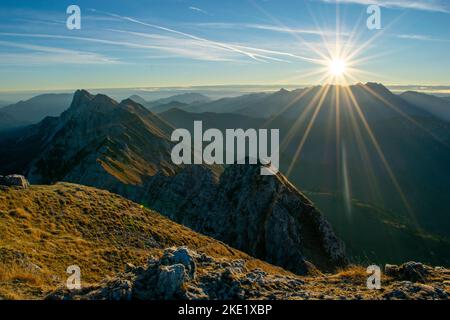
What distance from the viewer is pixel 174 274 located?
621 inches

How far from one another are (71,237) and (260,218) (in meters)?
43.0

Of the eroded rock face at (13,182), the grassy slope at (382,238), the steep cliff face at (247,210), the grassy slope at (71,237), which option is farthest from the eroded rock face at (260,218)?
the grassy slope at (382,238)

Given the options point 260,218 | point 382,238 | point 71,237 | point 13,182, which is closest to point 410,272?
point 71,237

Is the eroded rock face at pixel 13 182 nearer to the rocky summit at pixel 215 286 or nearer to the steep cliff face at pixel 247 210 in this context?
the rocky summit at pixel 215 286

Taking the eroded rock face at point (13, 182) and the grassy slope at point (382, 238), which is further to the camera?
the grassy slope at point (382, 238)

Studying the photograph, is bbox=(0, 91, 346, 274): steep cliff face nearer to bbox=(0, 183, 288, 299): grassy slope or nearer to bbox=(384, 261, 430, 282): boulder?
bbox=(0, 183, 288, 299): grassy slope

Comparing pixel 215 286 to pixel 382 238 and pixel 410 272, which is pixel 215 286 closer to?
pixel 410 272

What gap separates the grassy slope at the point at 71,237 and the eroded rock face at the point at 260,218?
651 inches

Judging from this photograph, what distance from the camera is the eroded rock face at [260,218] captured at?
188 ft

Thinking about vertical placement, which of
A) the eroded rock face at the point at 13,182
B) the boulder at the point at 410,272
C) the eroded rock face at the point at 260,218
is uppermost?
the eroded rock face at the point at 13,182

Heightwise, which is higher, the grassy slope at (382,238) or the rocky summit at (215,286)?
the rocky summit at (215,286)

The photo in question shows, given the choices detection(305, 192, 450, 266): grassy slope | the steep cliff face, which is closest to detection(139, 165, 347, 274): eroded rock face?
the steep cliff face

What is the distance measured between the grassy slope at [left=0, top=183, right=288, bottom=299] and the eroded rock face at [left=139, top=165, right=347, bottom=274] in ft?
54.2
